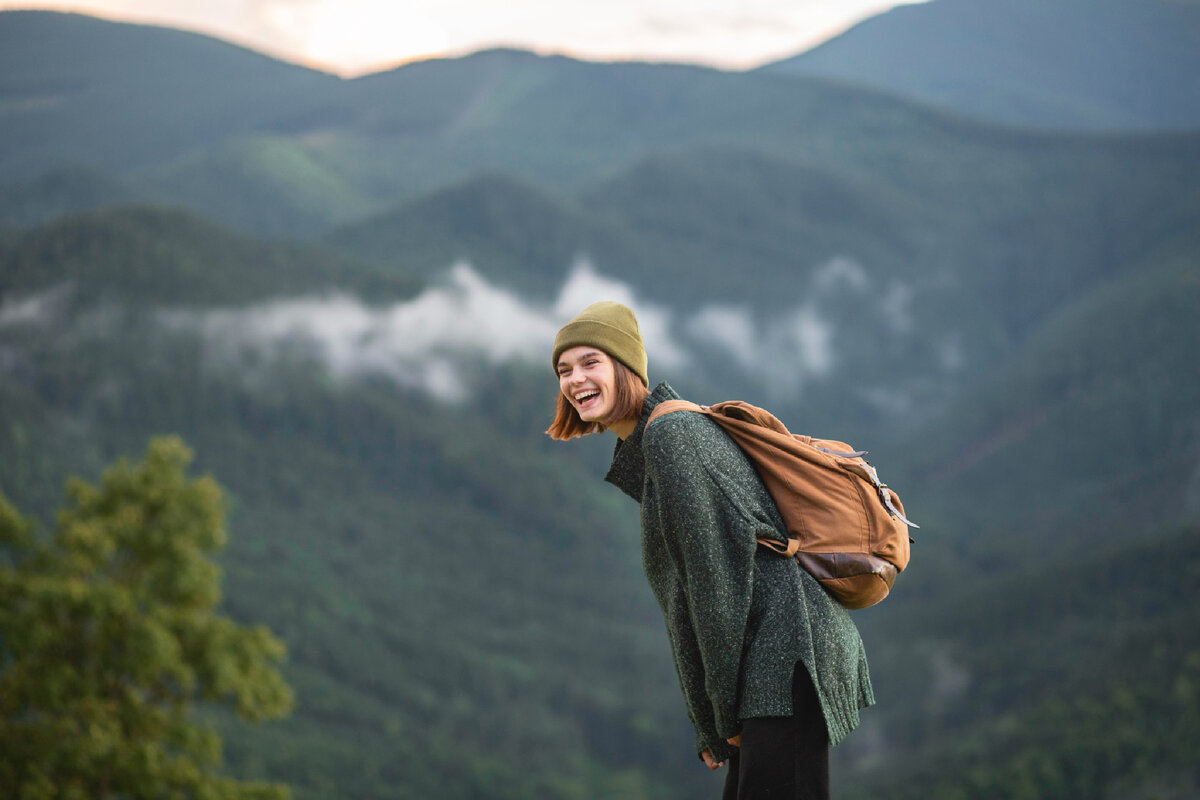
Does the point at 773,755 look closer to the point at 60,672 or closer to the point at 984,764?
the point at 60,672

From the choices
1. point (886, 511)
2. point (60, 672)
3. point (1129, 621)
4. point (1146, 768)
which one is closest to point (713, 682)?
point (886, 511)

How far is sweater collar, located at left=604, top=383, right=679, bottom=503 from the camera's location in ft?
14.9

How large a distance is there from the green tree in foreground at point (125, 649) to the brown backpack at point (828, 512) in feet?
43.2

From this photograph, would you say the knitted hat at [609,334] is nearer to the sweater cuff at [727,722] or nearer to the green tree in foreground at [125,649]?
the sweater cuff at [727,722]

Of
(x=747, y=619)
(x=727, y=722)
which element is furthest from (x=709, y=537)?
(x=727, y=722)

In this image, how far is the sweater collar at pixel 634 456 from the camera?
455 cm

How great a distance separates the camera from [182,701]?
1928 centimetres

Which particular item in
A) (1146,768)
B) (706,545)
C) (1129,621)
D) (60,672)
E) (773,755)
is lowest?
(773,755)

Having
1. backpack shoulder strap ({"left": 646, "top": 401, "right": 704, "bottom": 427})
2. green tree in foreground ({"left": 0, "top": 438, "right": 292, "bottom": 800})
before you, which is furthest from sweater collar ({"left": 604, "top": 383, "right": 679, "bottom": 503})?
green tree in foreground ({"left": 0, "top": 438, "right": 292, "bottom": 800})

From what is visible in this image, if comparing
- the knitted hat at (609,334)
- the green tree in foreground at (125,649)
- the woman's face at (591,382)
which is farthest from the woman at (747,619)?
the green tree in foreground at (125,649)

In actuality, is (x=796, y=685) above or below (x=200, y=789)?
below

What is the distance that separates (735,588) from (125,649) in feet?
53.9

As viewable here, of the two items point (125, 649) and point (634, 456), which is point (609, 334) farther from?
point (125, 649)

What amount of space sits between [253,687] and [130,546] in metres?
4.02
